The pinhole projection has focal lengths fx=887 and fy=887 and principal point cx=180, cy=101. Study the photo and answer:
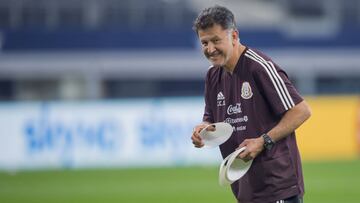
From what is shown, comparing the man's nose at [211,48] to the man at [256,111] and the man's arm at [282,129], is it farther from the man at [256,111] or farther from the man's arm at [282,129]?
the man's arm at [282,129]

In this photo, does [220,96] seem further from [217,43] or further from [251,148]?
[251,148]

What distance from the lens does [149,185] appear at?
679 inches

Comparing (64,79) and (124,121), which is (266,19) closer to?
(64,79)

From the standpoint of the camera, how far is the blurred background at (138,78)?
22047 mm

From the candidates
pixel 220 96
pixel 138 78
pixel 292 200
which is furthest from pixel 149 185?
pixel 138 78

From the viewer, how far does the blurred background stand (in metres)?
22.0

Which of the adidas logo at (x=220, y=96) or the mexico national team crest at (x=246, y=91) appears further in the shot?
the adidas logo at (x=220, y=96)

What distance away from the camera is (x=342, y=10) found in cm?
3644

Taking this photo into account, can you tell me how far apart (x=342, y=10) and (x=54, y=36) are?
38.7 ft

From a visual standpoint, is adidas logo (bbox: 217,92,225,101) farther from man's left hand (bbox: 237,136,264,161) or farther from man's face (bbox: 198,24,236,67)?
man's left hand (bbox: 237,136,264,161)

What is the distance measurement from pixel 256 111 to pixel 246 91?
0.16 meters

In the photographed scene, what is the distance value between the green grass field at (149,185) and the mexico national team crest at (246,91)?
8018 millimetres

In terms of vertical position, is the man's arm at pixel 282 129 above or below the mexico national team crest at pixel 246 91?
below

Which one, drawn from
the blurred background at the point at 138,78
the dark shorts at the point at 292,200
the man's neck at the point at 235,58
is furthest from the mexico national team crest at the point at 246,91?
the blurred background at the point at 138,78
